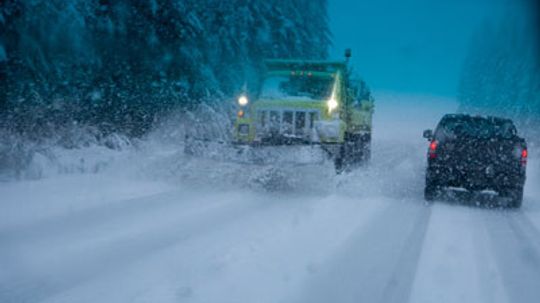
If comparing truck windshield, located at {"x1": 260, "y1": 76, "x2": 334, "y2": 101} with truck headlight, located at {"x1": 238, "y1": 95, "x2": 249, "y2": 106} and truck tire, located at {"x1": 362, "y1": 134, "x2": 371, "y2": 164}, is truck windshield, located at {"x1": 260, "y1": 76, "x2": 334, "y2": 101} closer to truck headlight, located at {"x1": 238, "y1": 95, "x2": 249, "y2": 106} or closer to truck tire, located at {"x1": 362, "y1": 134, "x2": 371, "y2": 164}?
truck headlight, located at {"x1": 238, "y1": 95, "x2": 249, "y2": 106}

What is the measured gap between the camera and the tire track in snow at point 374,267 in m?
3.80

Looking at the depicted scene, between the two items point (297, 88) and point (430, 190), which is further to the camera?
point (297, 88)

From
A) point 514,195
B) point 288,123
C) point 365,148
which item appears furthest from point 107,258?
point 365,148

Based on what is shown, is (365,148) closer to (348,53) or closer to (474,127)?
(348,53)

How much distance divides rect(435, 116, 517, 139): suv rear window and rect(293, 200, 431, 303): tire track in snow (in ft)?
8.88

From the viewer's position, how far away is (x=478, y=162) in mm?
8320

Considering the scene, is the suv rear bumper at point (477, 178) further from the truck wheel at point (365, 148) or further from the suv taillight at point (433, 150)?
the truck wheel at point (365, 148)

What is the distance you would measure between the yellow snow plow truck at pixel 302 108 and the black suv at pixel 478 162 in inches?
81.3

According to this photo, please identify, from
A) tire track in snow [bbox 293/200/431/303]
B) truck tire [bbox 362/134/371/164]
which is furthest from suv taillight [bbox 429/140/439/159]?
truck tire [bbox 362/134/371/164]

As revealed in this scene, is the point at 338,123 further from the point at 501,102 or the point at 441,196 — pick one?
the point at 501,102

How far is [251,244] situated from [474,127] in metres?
5.86

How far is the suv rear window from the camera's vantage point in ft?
28.4

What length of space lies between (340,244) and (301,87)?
22.4 ft

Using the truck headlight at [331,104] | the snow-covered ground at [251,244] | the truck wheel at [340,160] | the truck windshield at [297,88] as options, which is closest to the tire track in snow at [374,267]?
the snow-covered ground at [251,244]
